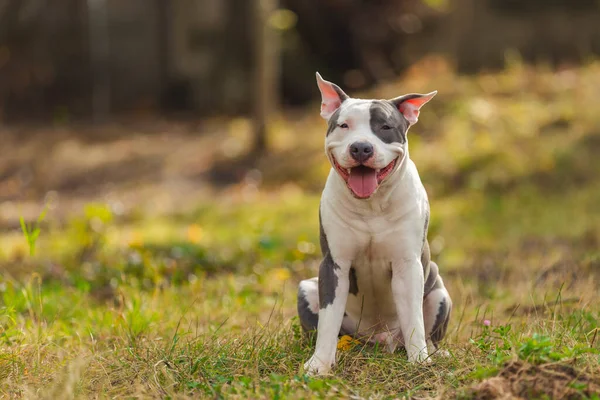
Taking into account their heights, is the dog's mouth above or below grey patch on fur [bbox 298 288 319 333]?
above

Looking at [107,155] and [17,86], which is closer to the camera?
[107,155]

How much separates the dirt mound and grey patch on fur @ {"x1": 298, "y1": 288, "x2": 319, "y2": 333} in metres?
1.14

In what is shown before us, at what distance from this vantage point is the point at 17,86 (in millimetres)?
14352

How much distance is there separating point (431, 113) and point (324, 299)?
816cm

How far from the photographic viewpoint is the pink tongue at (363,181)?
3.74 m

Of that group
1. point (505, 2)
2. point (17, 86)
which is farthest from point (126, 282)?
point (505, 2)

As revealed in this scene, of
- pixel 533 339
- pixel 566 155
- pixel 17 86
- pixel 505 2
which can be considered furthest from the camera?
pixel 505 2

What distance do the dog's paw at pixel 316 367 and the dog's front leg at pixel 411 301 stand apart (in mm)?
385

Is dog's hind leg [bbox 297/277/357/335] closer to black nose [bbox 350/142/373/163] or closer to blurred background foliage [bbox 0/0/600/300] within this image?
black nose [bbox 350/142/373/163]

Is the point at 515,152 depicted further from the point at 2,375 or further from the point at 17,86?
the point at 17,86

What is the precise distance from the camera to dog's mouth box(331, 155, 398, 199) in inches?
147

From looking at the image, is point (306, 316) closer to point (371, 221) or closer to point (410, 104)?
point (371, 221)

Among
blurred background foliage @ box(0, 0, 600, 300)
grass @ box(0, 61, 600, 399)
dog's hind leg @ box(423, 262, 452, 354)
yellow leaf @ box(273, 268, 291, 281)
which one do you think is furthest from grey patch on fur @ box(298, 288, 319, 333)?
yellow leaf @ box(273, 268, 291, 281)

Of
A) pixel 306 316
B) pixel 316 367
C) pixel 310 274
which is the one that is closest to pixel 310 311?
pixel 306 316
